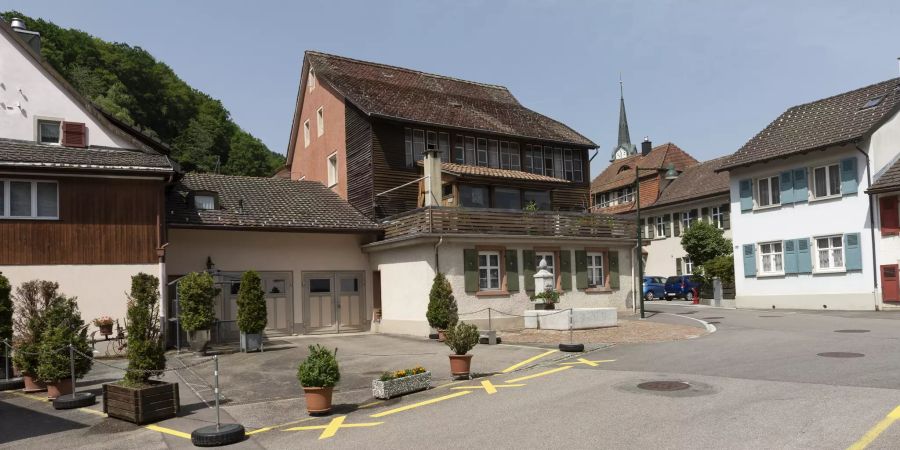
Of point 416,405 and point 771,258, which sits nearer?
point 416,405

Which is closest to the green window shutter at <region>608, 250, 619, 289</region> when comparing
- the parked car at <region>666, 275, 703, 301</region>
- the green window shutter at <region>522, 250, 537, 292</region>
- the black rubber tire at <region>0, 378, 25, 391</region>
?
the green window shutter at <region>522, 250, 537, 292</region>

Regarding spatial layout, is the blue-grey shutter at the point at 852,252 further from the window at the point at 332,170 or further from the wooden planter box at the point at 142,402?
the wooden planter box at the point at 142,402

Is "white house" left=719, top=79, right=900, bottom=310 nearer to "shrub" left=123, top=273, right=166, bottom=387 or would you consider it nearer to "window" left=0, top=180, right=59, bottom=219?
"shrub" left=123, top=273, right=166, bottom=387

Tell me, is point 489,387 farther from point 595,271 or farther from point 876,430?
point 595,271

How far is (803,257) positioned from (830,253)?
1114 millimetres

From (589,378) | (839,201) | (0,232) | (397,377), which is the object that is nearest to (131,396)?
(397,377)

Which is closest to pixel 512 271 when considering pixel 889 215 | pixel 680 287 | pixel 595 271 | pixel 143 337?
pixel 595 271

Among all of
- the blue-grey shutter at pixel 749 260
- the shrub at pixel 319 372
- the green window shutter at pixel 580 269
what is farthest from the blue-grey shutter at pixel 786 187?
the shrub at pixel 319 372

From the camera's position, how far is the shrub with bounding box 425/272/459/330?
2092cm

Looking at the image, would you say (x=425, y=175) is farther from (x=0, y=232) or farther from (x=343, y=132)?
(x=0, y=232)

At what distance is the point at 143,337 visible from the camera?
11133 mm

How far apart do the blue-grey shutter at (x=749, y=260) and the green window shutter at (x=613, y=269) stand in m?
8.96

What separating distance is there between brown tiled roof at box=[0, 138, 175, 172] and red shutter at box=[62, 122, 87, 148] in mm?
188

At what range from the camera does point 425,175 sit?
25219 mm
